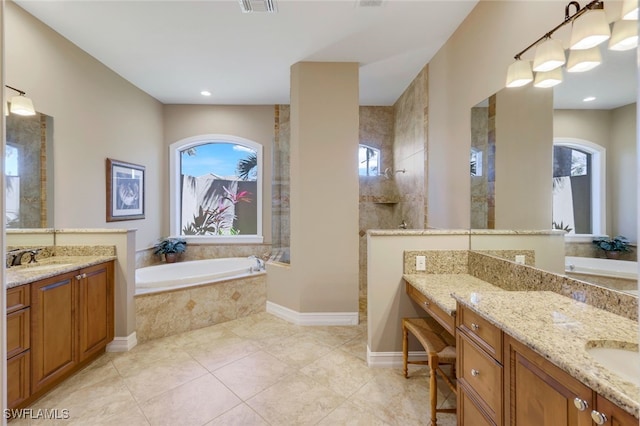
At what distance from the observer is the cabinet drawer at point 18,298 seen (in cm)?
161

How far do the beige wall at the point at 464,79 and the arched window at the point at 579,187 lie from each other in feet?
2.40

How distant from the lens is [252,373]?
2113 mm

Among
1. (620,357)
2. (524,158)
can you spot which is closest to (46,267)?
(620,357)

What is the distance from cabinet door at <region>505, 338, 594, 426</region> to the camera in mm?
764

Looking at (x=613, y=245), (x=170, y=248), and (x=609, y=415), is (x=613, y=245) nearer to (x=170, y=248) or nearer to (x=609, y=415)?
(x=609, y=415)

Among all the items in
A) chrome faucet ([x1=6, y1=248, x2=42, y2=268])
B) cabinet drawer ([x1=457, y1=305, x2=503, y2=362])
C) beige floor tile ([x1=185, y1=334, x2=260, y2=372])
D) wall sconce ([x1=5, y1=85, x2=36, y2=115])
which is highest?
wall sconce ([x1=5, y1=85, x2=36, y2=115])

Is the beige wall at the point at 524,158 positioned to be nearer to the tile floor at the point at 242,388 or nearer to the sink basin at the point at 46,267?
the tile floor at the point at 242,388

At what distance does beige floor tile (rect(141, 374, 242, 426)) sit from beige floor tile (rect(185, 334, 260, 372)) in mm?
232

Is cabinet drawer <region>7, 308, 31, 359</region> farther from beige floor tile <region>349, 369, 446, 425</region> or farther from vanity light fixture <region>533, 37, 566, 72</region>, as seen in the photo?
vanity light fixture <region>533, 37, 566, 72</region>

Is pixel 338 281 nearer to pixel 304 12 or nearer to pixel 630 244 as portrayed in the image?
pixel 630 244

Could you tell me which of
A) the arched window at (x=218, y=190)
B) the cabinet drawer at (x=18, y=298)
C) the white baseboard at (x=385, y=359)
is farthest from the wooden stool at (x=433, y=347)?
the arched window at (x=218, y=190)

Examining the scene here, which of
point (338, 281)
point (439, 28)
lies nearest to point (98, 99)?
point (338, 281)

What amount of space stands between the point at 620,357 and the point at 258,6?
2857 millimetres

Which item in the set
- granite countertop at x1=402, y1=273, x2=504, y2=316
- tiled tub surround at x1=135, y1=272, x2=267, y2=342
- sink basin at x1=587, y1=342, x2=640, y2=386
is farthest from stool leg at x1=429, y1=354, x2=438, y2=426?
tiled tub surround at x1=135, y1=272, x2=267, y2=342
